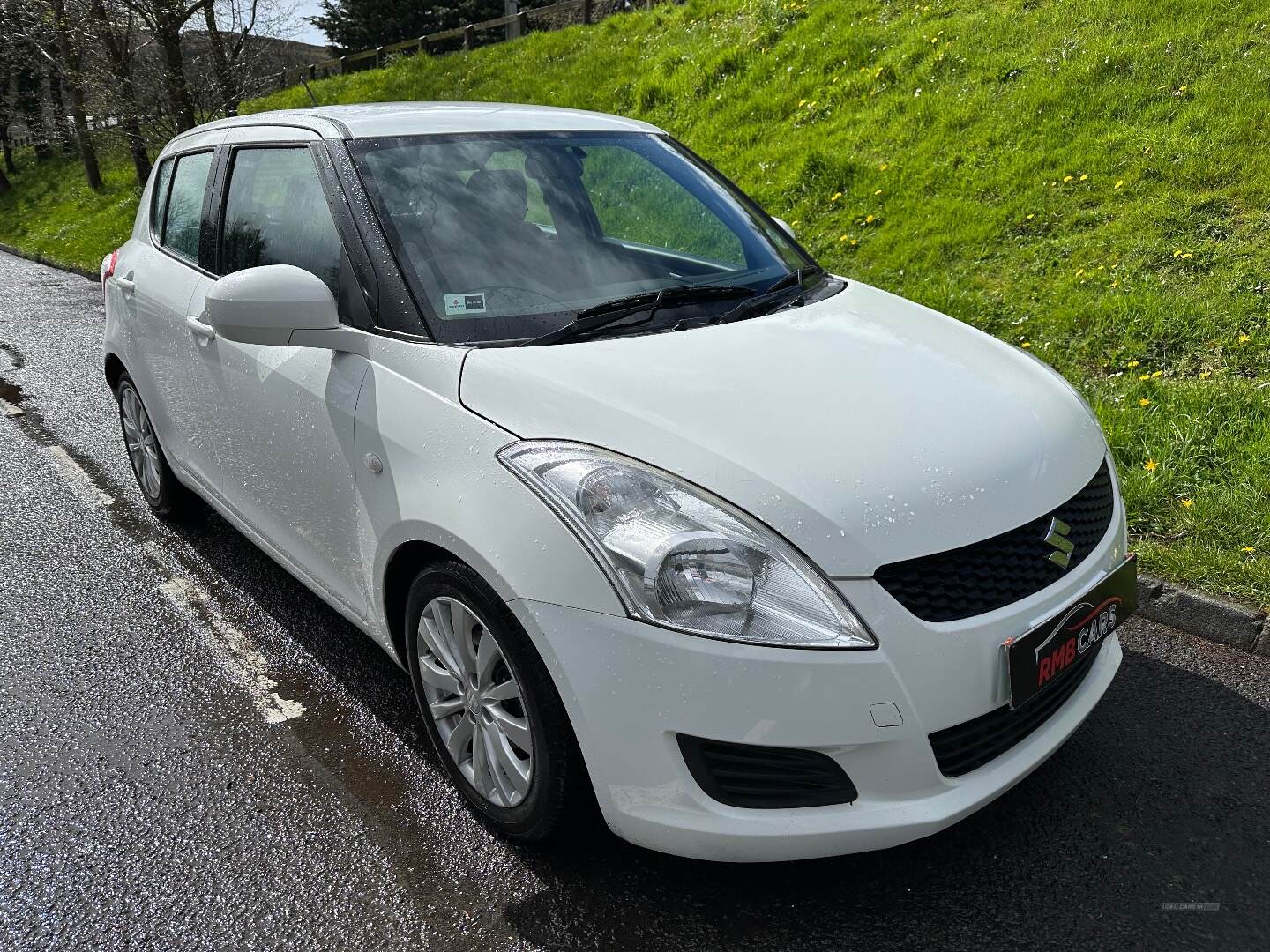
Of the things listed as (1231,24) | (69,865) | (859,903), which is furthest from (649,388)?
(1231,24)

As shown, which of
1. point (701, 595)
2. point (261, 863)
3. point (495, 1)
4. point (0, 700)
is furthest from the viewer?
point (495, 1)

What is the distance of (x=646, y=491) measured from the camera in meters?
2.18

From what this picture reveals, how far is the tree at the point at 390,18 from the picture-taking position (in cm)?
3275

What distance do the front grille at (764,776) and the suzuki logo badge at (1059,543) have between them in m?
0.71

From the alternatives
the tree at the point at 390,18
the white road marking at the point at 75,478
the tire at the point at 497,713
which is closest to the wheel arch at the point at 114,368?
the white road marking at the point at 75,478

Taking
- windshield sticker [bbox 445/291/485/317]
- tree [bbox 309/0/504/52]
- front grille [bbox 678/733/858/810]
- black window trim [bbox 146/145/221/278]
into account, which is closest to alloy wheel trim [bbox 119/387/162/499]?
black window trim [bbox 146/145/221/278]

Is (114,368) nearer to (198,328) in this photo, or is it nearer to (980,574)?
(198,328)

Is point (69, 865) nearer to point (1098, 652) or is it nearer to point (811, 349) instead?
point (811, 349)

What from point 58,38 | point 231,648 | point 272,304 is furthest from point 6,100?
point 272,304

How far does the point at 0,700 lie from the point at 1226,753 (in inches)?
150

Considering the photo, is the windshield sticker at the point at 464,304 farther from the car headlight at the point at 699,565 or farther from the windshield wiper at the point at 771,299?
the car headlight at the point at 699,565

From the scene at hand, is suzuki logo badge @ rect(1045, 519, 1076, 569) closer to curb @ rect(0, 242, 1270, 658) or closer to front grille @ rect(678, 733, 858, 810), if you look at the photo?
front grille @ rect(678, 733, 858, 810)

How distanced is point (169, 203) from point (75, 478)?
77.1 inches

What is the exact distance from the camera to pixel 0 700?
3.37 metres
